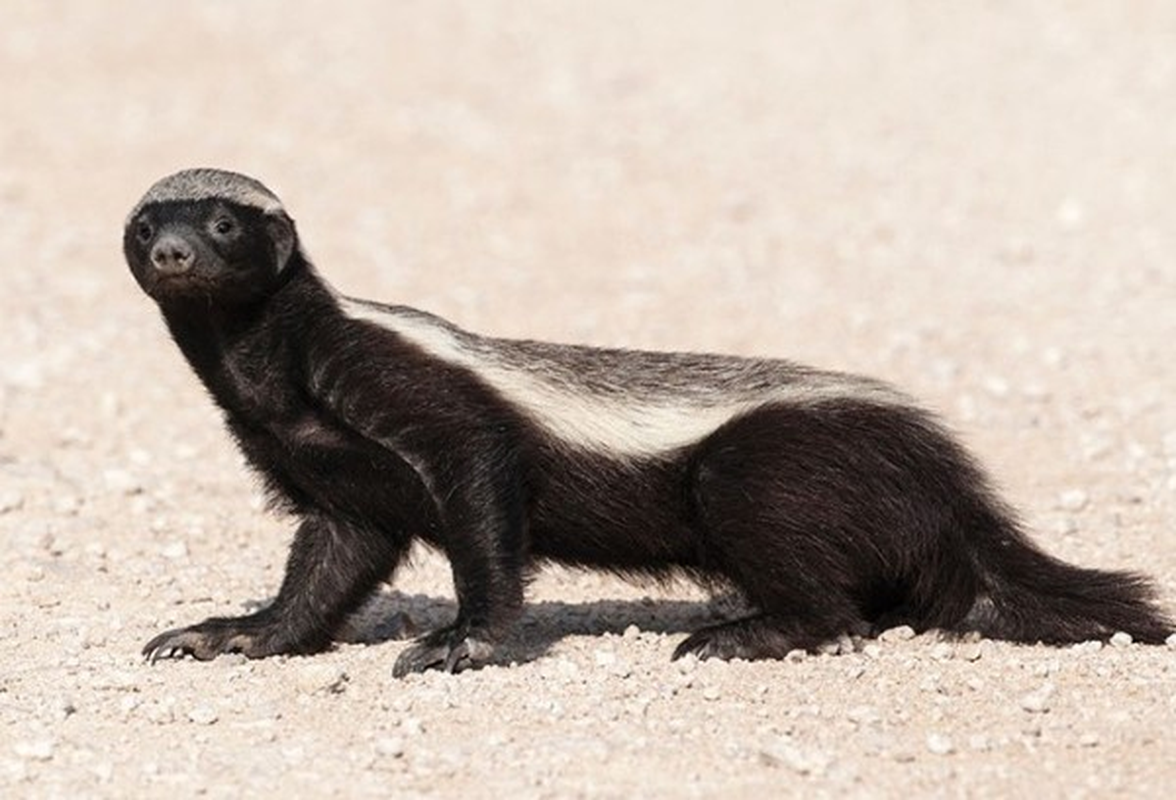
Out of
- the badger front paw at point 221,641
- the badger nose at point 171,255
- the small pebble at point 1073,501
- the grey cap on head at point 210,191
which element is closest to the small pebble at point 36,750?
the badger front paw at point 221,641

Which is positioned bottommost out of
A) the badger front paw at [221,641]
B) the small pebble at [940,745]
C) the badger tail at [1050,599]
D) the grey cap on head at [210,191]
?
the badger front paw at [221,641]

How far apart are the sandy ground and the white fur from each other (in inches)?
31.2

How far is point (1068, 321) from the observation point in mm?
14562

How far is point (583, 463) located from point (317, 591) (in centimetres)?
120

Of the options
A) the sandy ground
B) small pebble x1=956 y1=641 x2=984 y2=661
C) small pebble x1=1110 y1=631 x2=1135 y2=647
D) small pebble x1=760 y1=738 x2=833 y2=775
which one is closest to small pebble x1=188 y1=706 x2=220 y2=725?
the sandy ground

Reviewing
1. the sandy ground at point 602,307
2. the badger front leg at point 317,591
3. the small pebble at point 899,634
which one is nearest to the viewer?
the sandy ground at point 602,307

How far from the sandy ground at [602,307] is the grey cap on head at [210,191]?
1675 mm

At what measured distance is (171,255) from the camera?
7.39m

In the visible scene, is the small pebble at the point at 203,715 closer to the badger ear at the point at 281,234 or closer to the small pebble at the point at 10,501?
the badger ear at the point at 281,234

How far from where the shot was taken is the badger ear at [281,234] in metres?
7.69

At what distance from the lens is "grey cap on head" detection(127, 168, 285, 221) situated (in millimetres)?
7645

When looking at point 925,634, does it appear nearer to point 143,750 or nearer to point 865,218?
point 143,750

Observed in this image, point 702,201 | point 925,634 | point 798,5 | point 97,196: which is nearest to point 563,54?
point 798,5

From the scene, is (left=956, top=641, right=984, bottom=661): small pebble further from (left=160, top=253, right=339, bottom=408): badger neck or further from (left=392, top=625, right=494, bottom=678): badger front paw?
(left=160, top=253, right=339, bottom=408): badger neck
